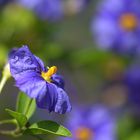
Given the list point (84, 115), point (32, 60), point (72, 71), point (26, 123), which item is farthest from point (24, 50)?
point (72, 71)

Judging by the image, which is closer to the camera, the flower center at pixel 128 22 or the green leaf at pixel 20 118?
the green leaf at pixel 20 118

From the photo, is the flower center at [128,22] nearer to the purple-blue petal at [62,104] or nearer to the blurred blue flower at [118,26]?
the blurred blue flower at [118,26]

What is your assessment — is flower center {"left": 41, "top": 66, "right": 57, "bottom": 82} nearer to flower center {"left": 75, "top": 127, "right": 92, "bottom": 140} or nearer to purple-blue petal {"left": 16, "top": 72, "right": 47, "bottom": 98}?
purple-blue petal {"left": 16, "top": 72, "right": 47, "bottom": 98}

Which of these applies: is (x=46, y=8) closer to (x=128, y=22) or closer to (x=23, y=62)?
(x=128, y=22)

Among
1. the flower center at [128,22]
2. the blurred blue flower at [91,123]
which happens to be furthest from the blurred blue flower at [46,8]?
the blurred blue flower at [91,123]

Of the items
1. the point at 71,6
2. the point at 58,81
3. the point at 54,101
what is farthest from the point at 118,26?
the point at 54,101

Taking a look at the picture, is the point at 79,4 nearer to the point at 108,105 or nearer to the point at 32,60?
the point at 108,105
